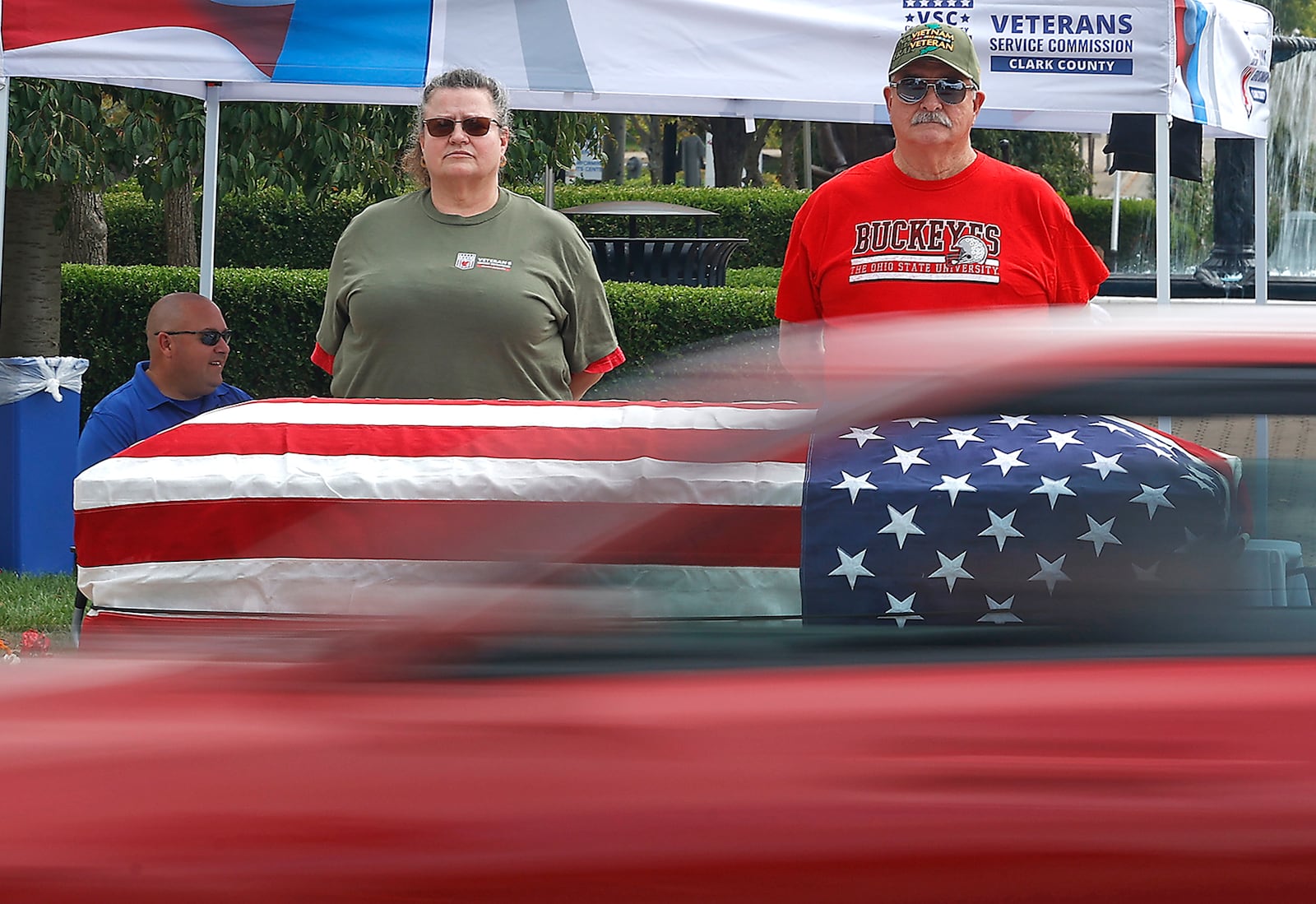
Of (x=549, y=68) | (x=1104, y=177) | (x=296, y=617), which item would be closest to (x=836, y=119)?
(x=549, y=68)

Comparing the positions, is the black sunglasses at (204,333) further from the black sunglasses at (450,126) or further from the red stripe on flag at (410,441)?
the red stripe on flag at (410,441)

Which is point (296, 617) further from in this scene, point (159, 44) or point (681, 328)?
point (681, 328)

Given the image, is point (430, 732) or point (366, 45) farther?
point (366, 45)

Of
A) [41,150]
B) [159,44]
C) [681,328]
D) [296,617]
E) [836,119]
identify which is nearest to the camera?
[296,617]

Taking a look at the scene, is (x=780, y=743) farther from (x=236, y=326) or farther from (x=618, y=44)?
(x=236, y=326)

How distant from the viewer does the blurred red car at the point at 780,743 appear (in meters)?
1.71

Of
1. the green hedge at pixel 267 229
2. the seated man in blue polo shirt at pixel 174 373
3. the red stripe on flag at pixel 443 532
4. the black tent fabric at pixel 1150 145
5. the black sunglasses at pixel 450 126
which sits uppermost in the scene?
the green hedge at pixel 267 229

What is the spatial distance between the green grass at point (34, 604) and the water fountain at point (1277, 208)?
6676mm

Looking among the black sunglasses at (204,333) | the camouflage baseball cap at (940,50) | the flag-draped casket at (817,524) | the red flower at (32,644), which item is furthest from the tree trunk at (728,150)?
the flag-draped casket at (817,524)

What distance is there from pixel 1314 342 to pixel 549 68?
11.4ft

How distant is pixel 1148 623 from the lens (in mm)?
1925

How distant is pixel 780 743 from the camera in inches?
70.9

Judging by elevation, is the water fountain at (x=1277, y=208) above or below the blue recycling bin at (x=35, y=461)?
above

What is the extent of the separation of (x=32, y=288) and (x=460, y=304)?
6.05m
